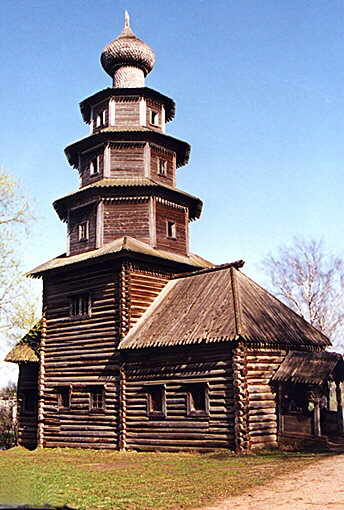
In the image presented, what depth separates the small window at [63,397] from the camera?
2534 centimetres

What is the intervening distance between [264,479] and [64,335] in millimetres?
14021

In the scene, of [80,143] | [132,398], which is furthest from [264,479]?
[80,143]

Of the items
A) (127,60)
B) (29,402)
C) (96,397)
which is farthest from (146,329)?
(127,60)

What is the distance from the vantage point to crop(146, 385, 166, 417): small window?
22.3 metres

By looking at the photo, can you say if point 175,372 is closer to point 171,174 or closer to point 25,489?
point 25,489

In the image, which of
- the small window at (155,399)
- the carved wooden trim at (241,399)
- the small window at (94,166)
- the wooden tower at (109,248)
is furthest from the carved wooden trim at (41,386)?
the carved wooden trim at (241,399)

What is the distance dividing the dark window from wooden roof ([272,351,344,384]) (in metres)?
12.5

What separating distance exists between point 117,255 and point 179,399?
6539 millimetres

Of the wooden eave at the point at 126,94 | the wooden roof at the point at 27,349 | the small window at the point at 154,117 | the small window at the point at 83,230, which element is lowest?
the wooden roof at the point at 27,349

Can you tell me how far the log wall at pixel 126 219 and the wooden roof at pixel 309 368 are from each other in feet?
27.8

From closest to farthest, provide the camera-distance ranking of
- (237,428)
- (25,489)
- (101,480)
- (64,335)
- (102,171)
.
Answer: (25,489) < (101,480) < (237,428) < (64,335) < (102,171)

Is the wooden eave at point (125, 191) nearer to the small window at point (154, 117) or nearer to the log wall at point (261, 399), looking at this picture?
the small window at point (154, 117)

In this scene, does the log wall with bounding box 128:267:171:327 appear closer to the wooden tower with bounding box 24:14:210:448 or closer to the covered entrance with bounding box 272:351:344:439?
the wooden tower with bounding box 24:14:210:448

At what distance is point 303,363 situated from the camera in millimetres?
21547
